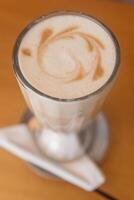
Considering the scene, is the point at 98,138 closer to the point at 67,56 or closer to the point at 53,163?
the point at 53,163

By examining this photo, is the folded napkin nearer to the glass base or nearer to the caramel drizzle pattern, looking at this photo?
the glass base

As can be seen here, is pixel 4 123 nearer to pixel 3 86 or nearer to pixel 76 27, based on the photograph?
pixel 3 86

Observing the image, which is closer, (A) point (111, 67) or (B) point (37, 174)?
(A) point (111, 67)

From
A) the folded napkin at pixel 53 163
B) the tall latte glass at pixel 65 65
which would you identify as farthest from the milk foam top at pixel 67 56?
the folded napkin at pixel 53 163

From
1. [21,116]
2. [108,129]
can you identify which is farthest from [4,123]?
[108,129]

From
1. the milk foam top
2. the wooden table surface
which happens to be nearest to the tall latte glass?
the milk foam top

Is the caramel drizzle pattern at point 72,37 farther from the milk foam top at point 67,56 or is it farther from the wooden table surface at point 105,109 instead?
the wooden table surface at point 105,109
